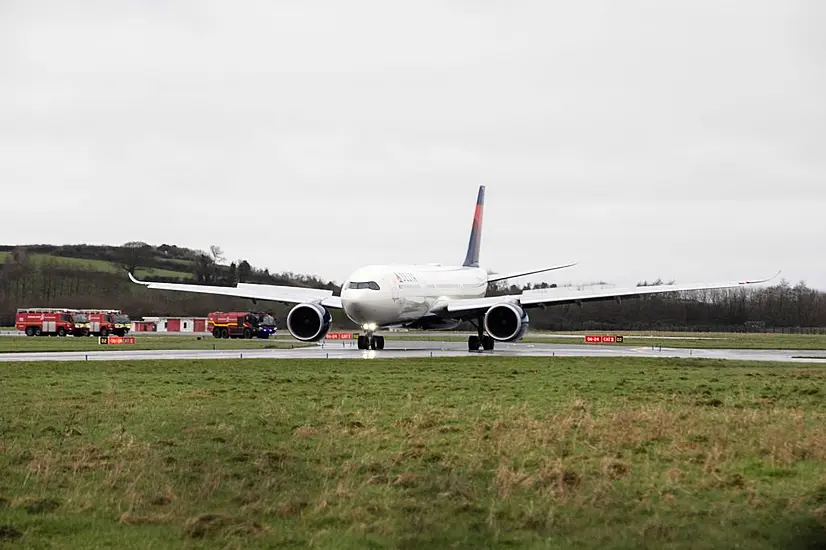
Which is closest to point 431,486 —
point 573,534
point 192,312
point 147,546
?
point 573,534

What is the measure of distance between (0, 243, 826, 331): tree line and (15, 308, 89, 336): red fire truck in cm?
1885

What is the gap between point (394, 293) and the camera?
46.7m

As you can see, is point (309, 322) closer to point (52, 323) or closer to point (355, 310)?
point (355, 310)

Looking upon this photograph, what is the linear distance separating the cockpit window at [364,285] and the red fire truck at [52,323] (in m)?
46.8

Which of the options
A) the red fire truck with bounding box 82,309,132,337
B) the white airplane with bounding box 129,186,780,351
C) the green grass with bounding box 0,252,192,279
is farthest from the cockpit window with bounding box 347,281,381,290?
the green grass with bounding box 0,252,192,279

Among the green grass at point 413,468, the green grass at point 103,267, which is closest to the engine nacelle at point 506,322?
the green grass at point 413,468

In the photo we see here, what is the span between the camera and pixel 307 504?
437 inches

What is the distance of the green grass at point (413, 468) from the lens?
32.7ft

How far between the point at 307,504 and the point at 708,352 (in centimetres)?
4137

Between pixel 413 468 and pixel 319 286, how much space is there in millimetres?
109655

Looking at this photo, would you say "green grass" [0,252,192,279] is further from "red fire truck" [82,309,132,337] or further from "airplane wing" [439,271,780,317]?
"airplane wing" [439,271,780,317]

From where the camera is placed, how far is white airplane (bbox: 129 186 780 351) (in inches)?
1805

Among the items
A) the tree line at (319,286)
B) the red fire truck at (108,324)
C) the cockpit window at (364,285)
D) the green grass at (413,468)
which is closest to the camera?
the green grass at (413,468)

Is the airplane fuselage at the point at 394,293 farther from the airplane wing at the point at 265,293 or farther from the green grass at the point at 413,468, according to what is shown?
the green grass at the point at 413,468
